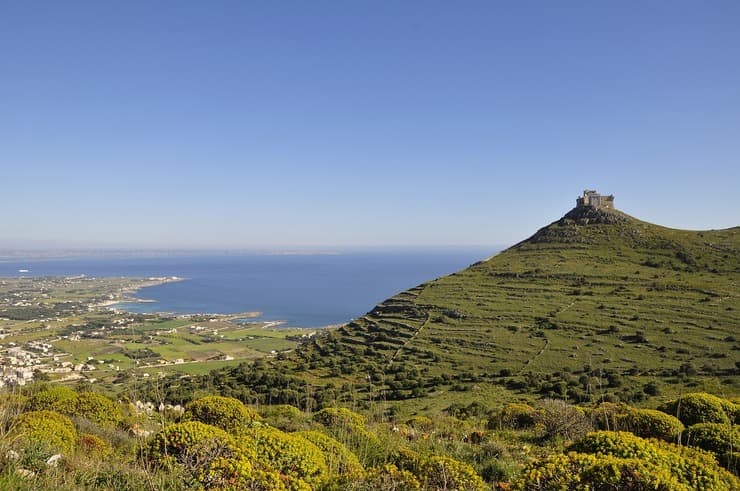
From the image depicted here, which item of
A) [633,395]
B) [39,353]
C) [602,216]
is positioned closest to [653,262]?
[602,216]

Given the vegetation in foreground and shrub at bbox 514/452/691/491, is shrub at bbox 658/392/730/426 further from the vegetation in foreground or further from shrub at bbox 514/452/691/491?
shrub at bbox 514/452/691/491

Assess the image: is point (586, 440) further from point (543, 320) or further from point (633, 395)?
point (543, 320)

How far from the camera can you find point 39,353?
168 feet

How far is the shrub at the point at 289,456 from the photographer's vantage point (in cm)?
488

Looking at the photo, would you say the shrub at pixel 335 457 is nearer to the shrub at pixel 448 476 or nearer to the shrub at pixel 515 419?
the shrub at pixel 448 476

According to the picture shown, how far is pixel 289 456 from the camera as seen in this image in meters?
5.04

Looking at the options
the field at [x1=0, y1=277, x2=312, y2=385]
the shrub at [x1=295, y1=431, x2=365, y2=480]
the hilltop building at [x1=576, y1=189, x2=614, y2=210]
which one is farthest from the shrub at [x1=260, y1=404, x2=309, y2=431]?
the hilltop building at [x1=576, y1=189, x2=614, y2=210]

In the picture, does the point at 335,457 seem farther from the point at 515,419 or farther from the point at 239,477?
the point at 515,419

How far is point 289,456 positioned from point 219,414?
5.01 m

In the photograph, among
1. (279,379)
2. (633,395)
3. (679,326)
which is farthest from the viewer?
(679,326)

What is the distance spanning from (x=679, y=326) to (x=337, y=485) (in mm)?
45990

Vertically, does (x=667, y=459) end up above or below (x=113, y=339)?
above

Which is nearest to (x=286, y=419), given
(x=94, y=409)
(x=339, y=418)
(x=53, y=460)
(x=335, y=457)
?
(x=339, y=418)

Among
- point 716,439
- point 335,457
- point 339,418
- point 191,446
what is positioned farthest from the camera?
point 339,418
